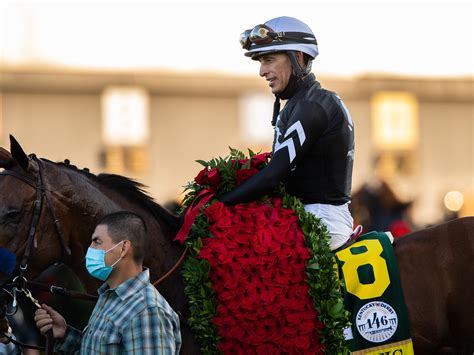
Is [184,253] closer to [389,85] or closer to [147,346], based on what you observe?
[147,346]

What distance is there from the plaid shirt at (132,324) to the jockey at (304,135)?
113cm

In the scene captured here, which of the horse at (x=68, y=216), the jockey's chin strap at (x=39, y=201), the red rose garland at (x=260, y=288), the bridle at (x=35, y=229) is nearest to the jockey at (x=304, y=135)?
the red rose garland at (x=260, y=288)

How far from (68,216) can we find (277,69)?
139cm

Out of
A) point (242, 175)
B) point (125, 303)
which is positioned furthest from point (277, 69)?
point (125, 303)

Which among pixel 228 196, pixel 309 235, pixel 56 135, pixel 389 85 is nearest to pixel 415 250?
pixel 309 235

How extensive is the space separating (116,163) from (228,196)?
26347mm

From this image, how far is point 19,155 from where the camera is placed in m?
5.38

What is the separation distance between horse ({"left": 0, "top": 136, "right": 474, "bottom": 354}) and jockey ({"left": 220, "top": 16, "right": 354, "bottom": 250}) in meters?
0.41

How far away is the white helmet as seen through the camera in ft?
18.9

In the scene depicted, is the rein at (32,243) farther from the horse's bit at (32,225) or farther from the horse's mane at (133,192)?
the horse's mane at (133,192)

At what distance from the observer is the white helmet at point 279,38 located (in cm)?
576

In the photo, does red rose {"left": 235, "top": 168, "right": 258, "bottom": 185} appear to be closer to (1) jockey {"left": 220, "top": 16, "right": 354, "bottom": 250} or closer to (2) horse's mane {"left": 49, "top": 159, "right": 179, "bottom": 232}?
(1) jockey {"left": 220, "top": 16, "right": 354, "bottom": 250}

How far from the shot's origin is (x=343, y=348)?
5445 millimetres

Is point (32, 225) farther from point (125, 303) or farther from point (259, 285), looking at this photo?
point (259, 285)
